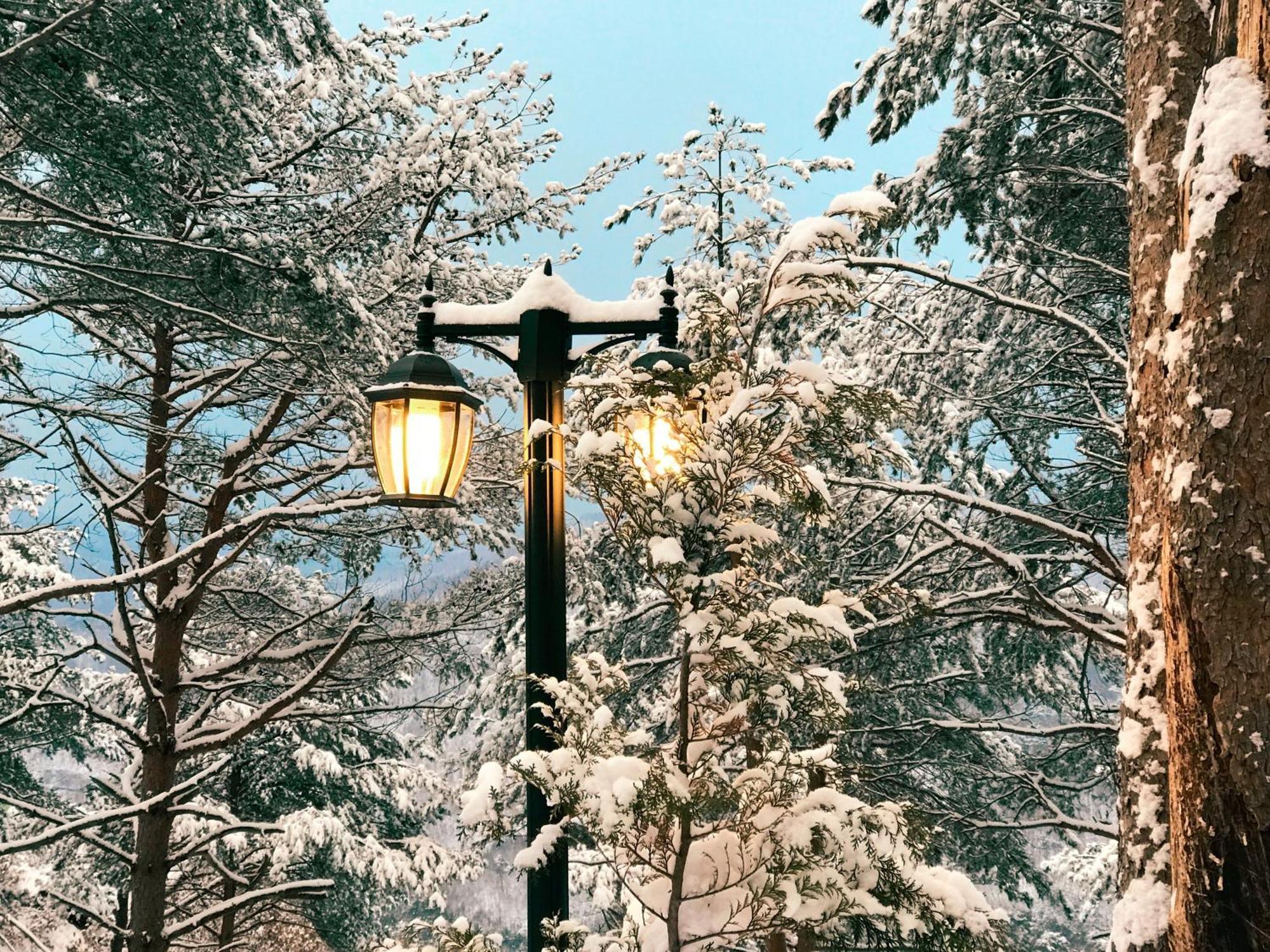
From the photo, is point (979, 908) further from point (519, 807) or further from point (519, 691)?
point (519, 807)

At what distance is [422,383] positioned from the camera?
2.79 meters

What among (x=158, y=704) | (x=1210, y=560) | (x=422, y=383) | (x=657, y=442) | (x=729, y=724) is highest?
(x=422, y=383)

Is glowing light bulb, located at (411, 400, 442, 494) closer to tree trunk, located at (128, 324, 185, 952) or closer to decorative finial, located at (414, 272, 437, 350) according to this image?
decorative finial, located at (414, 272, 437, 350)

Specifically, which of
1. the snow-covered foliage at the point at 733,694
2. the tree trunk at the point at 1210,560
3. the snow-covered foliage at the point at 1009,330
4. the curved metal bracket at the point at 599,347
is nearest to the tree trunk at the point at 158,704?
the curved metal bracket at the point at 599,347

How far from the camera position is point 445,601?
8.41m

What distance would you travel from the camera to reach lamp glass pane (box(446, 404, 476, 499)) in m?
2.87

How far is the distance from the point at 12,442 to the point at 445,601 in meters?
3.47

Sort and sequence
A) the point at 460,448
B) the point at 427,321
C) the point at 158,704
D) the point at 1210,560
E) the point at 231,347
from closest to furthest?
the point at 1210,560
the point at 460,448
the point at 427,321
the point at 158,704
the point at 231,347

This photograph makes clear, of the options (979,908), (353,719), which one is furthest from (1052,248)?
(353,719)

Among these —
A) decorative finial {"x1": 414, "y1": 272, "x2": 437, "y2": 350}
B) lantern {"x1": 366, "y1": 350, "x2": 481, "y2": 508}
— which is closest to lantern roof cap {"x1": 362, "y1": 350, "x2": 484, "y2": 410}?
lantern {"x1": 366, "y1": 350, "x2": 481, "y2": 508}

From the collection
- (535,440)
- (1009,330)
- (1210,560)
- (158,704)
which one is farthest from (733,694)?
(158,704)

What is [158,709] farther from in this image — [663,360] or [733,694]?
[663,360]

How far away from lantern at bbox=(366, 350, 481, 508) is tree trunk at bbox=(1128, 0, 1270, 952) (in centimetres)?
181

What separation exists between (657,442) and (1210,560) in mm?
1391
